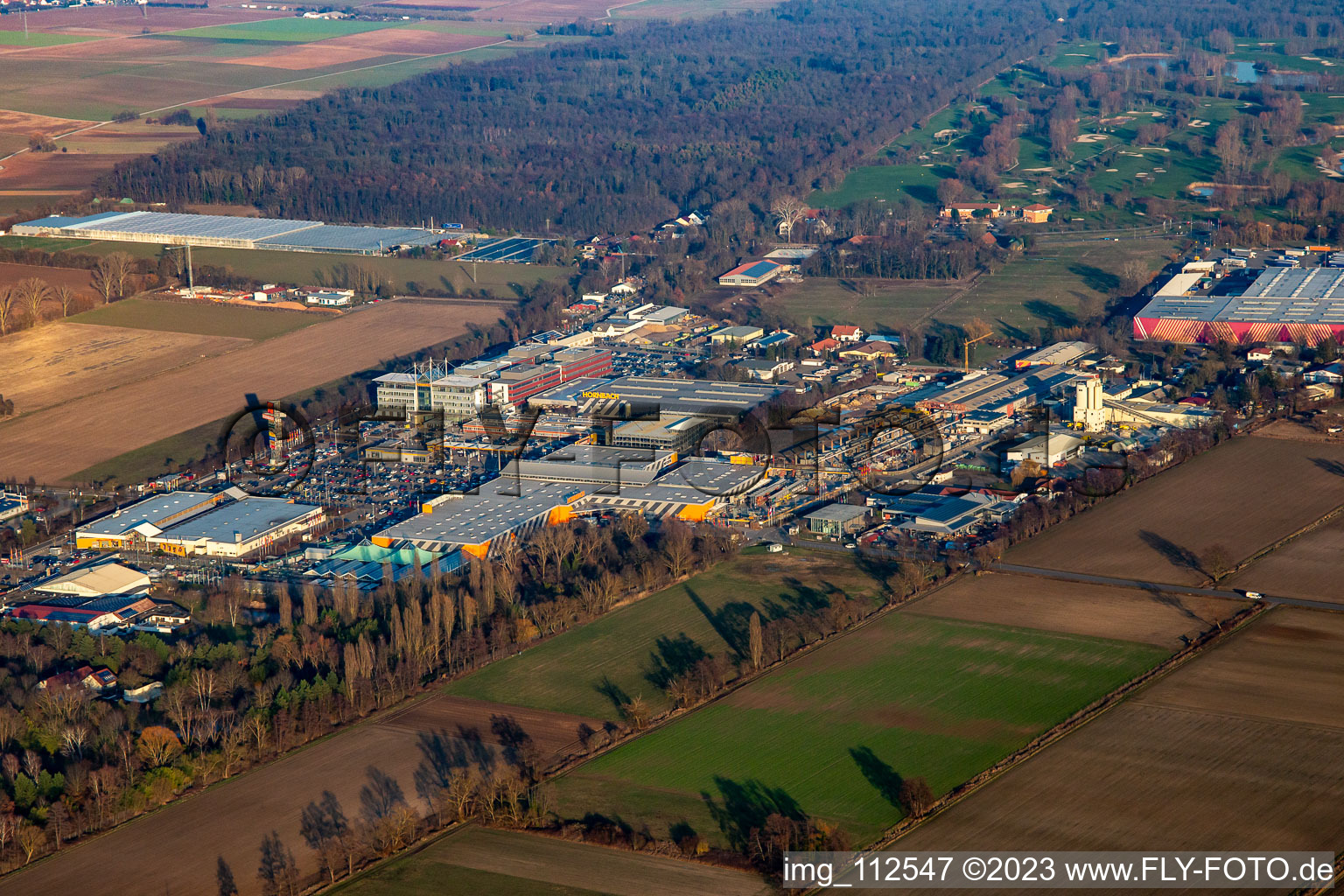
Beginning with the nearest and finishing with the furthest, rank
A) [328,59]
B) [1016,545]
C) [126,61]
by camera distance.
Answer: [1016,545], [126,61], [328,59]

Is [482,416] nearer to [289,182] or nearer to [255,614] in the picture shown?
[255,614]

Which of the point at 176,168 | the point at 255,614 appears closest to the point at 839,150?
the point at 176,168

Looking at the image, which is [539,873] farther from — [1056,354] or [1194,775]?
[1056,354]

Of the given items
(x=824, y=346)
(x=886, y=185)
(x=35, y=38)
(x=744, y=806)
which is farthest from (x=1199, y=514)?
(x=35, y=38)

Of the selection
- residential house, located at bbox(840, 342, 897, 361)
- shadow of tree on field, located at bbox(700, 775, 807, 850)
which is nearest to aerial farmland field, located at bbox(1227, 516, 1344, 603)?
shadow of tree on field, located at bbox(700, 775, 807, 850)

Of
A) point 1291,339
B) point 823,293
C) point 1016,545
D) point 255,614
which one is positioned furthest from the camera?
point 823,293

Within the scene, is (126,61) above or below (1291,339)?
above

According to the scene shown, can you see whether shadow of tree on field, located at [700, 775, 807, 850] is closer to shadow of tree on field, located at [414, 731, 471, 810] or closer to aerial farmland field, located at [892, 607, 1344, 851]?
aerial farmland field, located at [892, 607, 1344, 851]
